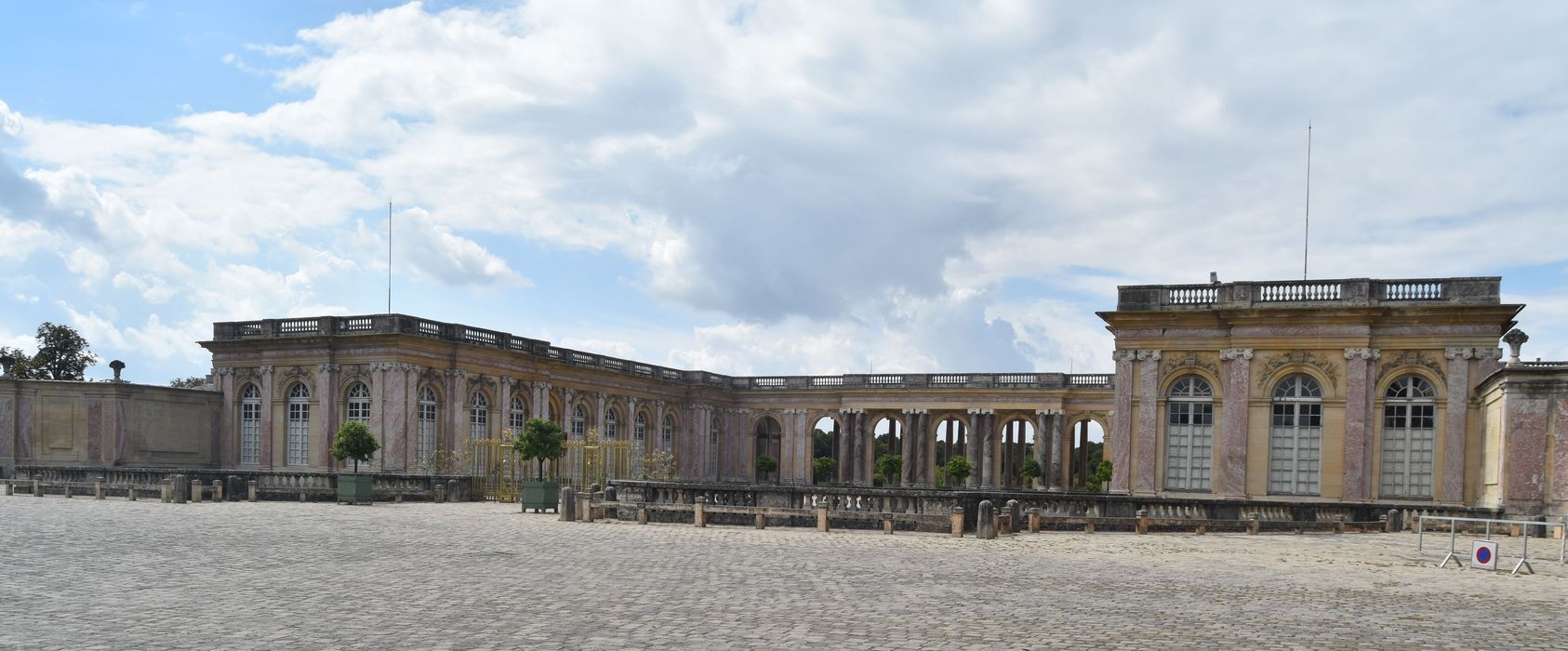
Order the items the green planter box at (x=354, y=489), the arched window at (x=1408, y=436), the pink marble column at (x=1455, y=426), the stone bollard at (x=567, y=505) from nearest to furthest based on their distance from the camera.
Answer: the stone bollard at (x=567, y=505) → the pink marble column at (x=1455, y=426) → the arched window at (x=1408, y=436) → the green planter box at (x=354, y=489)

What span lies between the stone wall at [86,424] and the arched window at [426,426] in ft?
26.8

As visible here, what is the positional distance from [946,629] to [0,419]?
39136mm

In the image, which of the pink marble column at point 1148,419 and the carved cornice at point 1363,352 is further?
the pink marble column at point 1148,419

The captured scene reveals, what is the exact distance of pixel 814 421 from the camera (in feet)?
200

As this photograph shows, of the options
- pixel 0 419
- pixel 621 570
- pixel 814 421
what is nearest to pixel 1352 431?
pixel 621 570

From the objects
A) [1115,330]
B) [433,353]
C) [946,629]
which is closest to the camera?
[946,629]

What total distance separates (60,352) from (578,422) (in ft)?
87.0

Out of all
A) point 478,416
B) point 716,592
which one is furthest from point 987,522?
point 478,416

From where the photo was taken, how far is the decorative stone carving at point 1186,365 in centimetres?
3281

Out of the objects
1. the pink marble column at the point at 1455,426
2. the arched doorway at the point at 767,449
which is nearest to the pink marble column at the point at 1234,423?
the pink marble column at the point at 1455,426

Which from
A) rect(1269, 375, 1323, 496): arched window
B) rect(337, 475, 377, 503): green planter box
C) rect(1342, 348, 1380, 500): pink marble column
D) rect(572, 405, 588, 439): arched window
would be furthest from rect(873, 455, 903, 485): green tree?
rect(337, 475, 377, 503): green planter box

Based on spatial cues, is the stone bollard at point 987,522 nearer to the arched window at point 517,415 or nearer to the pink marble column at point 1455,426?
the pink marble column at point 1455,426

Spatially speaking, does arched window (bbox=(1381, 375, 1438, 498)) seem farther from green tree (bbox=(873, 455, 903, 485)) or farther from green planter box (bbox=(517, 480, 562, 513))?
green tree (bbox=(873, 455, 903, 485))

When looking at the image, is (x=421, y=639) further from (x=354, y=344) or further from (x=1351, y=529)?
(x=354, y=344)
